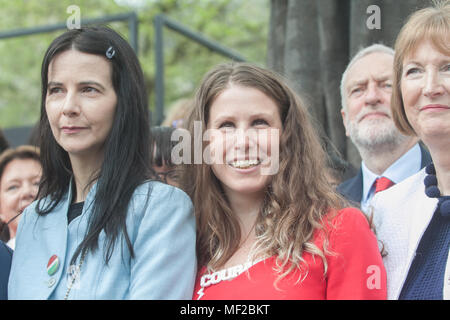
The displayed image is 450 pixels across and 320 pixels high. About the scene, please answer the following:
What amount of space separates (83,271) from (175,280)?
13.1 inches

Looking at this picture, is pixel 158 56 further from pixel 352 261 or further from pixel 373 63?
pixel 352 261

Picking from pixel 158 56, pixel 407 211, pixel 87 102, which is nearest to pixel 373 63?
pixel 407 211

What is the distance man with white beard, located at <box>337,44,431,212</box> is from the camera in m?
3.43

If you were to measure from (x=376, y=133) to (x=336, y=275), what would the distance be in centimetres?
135

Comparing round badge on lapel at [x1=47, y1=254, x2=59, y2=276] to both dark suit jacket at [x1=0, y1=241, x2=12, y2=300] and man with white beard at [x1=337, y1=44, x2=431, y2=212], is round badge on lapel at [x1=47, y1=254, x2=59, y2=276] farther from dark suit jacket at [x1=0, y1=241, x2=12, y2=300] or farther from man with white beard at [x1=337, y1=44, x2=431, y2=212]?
man with white beard at [x1=337, y1=44, x2=431, y2=212]

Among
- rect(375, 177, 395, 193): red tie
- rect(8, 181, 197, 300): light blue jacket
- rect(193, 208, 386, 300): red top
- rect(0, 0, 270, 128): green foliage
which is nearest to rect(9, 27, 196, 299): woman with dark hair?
rect(8, 181, 197, 300): light blue jacket

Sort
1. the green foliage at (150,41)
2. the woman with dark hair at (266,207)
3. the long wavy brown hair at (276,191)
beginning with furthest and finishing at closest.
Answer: the green foliage at (150,41) → the long wavy brown hair at (276,191) → the woman with dark hair at (266,207)

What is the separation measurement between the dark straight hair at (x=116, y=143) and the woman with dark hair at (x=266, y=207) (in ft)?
1.11

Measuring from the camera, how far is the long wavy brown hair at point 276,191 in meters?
2.47

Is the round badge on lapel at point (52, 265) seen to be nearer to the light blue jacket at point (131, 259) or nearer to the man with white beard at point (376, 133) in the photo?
the light blue jacket at point (131, 259)

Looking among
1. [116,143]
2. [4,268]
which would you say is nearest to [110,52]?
[116,143]

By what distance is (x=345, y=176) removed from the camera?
3.99 meters

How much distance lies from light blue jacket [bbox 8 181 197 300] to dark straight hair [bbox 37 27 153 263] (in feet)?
0.13

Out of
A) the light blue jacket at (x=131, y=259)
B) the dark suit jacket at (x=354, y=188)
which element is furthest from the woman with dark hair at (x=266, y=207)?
the dark suit jacket at (x=354, y=188)
